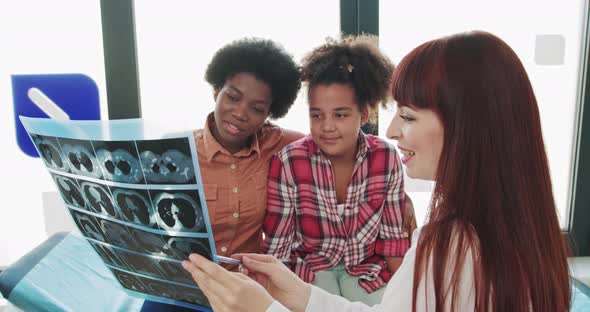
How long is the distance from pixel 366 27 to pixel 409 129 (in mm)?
1048

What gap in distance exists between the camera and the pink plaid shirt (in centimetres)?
124

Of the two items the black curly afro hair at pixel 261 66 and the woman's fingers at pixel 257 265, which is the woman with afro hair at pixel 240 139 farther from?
the woman's fingers at pixel 257 265

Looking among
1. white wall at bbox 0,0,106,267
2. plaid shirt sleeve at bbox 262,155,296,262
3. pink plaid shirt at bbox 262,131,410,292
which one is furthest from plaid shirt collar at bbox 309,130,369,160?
white wall at bbox 0,0,106,267

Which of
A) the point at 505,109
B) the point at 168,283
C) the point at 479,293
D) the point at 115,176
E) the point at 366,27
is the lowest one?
the point at 168,283

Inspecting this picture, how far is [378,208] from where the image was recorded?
4.16 ft

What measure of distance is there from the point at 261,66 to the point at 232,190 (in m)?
0.38

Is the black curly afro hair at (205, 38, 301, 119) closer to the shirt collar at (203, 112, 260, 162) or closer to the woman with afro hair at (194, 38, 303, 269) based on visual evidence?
the woman with afro hair at (194, 38, 303, 269)

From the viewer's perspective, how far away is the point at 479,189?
2.01ft

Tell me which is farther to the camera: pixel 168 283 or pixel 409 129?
pixel 168 283

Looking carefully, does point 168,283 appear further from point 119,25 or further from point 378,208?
point 119,25

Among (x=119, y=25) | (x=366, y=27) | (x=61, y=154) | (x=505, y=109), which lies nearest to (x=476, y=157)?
(x=505, y=109)

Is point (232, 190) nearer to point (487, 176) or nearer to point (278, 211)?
point (278, 211)

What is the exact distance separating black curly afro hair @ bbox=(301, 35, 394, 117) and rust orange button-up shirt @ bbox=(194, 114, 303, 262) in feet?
0.92

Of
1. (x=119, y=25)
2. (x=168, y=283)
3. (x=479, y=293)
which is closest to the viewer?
(x=479, y=293)
